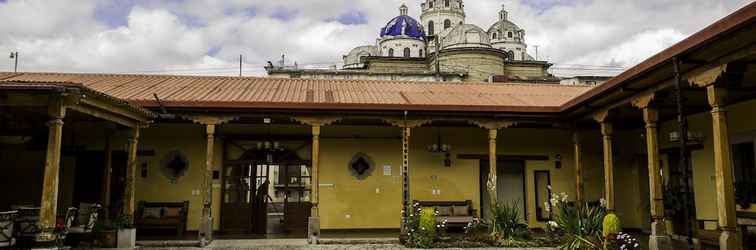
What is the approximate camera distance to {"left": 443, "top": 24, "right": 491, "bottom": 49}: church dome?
149ft

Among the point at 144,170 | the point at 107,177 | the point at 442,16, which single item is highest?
the point at 442,16

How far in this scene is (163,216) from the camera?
36.9ft

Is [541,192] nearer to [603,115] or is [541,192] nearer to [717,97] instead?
[603,115]

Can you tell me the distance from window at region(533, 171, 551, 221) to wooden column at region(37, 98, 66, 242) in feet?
31.1

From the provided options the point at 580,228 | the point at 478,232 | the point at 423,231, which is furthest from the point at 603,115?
the point at 423,231

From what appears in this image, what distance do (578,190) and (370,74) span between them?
2933cm

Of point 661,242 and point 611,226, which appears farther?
point 661,242

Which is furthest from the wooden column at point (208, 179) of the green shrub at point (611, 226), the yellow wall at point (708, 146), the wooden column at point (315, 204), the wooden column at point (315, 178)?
the yellow wall at point (708, 146)

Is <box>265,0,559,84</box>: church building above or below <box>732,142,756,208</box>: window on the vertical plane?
above

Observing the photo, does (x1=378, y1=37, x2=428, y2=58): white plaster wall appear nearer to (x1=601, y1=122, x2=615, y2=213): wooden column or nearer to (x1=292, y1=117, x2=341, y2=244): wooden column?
(x1=292, y1=117, x2=341, y2=244): wooden column

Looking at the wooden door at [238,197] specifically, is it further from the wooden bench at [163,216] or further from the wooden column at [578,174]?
the wooden column at [578,174]

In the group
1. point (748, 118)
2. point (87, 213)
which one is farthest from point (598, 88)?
point (87, 213)

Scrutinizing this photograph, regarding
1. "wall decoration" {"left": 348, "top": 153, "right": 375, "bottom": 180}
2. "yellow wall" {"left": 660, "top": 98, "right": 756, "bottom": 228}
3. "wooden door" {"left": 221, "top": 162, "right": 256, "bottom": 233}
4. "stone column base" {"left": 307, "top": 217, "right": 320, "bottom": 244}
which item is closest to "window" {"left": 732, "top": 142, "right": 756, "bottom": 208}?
"yellow wall" {"left": 660, "top": 98, "right": 756, "bottom": 228}

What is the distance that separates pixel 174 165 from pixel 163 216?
1131mm
